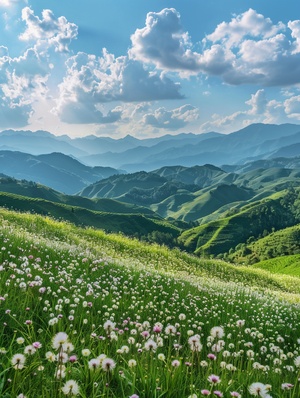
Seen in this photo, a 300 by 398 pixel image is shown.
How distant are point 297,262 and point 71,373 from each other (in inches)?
5631

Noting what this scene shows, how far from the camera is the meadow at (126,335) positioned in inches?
142

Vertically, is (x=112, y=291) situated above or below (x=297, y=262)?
above

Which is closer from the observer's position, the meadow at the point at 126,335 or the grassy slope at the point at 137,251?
the meadow at the point at 126,335

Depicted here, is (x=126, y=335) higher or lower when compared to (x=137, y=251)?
higher

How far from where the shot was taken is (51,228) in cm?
2364

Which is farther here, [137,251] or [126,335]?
[137,251]

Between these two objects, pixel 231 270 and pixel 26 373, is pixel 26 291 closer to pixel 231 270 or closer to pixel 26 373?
pixel 26 373

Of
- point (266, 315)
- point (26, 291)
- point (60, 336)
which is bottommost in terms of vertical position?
point (266, 315)

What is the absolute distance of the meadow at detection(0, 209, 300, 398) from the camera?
3.60m

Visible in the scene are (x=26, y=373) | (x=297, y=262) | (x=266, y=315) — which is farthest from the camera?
(x=297, y=262)

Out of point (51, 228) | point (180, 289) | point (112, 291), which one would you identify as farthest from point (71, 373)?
point (51, 228)

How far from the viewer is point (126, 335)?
6605 millimetres

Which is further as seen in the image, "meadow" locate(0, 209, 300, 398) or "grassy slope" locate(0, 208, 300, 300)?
"grassy slope" locate(0, 208, 300, 300)

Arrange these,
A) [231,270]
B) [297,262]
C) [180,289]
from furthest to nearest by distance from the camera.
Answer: [297,262] < [231,270] < [180,289]
